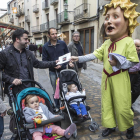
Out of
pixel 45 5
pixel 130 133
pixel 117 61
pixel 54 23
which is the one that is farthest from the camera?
pixel 45 5

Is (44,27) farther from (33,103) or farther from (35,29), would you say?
(33,103)

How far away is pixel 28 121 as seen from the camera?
2357 millimetres

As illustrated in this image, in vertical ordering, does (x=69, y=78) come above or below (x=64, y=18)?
below

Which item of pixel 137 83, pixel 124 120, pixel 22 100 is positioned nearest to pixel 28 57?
pixel 22 100

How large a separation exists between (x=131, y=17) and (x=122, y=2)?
11.0 inches

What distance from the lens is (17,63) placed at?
8.95ft

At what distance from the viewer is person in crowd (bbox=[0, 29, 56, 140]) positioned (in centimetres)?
266

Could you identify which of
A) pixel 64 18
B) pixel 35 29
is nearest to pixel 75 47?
pixel 64 18

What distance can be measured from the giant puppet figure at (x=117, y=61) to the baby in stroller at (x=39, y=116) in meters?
Result: 0.81

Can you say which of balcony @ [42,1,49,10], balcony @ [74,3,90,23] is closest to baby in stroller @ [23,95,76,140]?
balcony @ [74,3,90,23]

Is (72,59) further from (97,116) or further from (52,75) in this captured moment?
(97,116)

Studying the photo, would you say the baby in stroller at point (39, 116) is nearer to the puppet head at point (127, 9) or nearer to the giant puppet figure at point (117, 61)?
the giant puppet figure at point (117, 61)

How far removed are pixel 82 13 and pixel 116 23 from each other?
13568mm

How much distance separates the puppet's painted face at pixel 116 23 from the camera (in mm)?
2467
